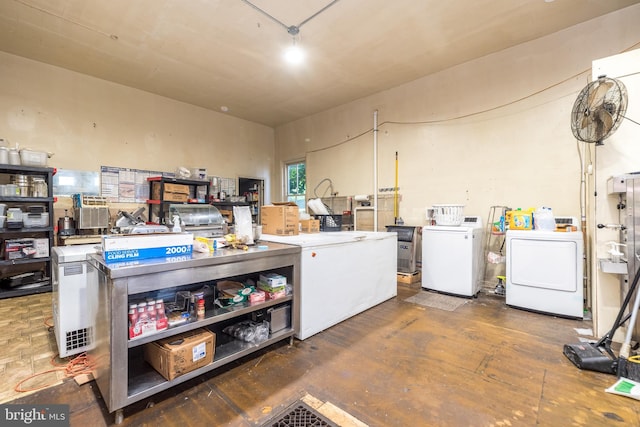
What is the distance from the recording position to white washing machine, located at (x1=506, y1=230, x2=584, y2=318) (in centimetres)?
280

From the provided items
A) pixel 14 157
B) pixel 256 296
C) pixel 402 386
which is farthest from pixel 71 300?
pixel 14 157

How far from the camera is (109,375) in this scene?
54.0 inches

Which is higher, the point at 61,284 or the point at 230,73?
the point at 230,73

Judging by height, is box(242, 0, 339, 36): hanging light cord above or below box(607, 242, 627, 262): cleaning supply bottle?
above

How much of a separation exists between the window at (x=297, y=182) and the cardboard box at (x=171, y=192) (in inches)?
99.4

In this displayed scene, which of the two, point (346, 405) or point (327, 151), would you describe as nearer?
point (346, 405)

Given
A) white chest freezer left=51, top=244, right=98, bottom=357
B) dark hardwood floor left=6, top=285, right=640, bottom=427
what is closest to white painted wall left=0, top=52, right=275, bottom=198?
white chest freezer left=51, top=244, right=98, bottom=357

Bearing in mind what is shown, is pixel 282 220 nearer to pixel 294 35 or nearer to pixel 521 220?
pixel 294 35

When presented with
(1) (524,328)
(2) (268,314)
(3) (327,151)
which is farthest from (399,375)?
(3) (327,151)

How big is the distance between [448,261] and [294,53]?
133 inches

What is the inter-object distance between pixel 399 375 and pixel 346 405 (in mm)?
482

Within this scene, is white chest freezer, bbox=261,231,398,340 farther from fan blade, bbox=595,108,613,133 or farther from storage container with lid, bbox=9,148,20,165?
storage container with lid, bbox=9,148,20,165

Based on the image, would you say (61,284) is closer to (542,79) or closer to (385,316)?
(385,316)

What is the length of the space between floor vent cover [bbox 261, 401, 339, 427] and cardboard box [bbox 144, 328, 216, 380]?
21.7 inches
